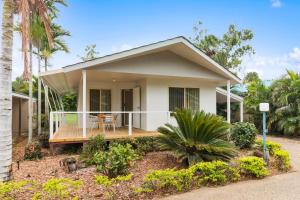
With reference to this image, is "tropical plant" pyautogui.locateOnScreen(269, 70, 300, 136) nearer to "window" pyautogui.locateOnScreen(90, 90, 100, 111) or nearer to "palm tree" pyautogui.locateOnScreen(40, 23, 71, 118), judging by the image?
"window" pyautogui.locateOnScreen(90, 90, 100, 111)

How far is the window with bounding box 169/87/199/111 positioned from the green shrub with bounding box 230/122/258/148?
3061 mm

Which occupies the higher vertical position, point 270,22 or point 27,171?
point 270,22

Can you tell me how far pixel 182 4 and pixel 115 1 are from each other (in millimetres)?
5947

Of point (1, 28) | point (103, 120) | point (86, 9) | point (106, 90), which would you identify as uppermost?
point (86, 9)

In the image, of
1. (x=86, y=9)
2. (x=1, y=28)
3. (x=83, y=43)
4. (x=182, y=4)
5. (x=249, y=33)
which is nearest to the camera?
(x=1, y=28)

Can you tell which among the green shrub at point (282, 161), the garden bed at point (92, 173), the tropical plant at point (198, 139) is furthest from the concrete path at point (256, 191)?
the tropical plant at point (198, 139)

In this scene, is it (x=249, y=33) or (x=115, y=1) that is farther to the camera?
(x=249, y=33)

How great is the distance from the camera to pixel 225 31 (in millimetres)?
28500

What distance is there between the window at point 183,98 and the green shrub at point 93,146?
4.54 metres

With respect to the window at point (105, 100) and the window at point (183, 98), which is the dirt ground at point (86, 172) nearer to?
the window at point (183, 98)

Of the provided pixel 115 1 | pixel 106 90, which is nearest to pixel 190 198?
pixel 106 90

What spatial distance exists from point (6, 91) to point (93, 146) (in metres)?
4.14

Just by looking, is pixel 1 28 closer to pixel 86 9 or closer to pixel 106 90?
pixel 106 90

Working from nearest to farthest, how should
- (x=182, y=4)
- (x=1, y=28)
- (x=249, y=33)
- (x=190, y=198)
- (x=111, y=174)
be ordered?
(x=190, y=198) < (x=1, y=28) < (x=111, y=174) < (x=182, y=4) < (x=249, y=33)
